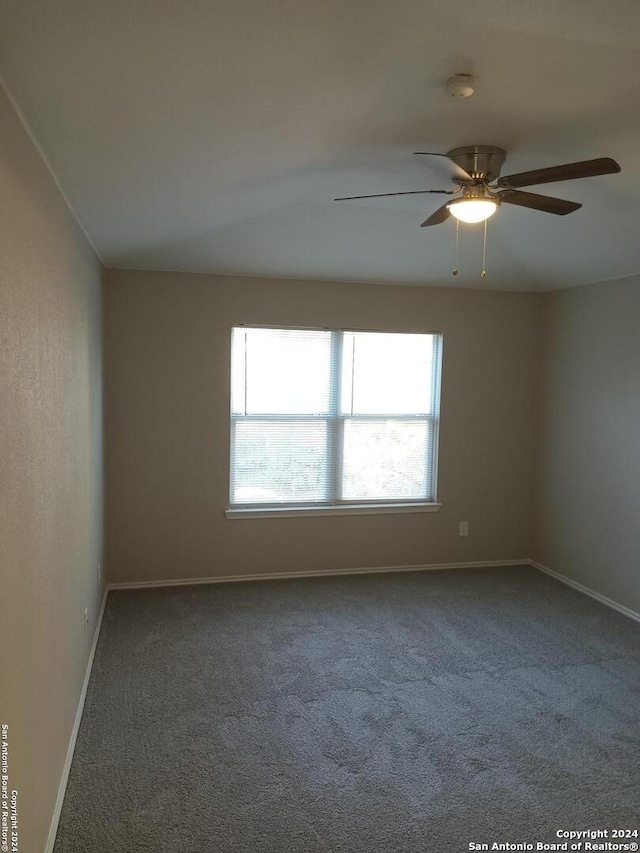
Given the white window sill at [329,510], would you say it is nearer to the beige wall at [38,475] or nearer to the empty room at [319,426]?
the empty room at [319,426]

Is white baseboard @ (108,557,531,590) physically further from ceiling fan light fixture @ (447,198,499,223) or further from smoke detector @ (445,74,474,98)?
smoke detector @ (445,74,474,98)

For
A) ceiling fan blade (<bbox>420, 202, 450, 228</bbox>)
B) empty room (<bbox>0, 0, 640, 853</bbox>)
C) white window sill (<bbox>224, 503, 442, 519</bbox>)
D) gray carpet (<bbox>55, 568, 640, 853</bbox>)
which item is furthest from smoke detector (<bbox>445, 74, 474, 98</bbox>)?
white window sill (<bbox>224, 503, 442, 519</bbox>)

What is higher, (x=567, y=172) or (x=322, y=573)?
(x=567, y=172)

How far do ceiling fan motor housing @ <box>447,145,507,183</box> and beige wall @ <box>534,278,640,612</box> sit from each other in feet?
7.38

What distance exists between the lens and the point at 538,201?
9.24 feet

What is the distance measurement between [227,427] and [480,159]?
112 inches

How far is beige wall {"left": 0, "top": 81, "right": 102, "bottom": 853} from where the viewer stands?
65.4 inches

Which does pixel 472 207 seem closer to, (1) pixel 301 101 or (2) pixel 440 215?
(2) pixel 440 215

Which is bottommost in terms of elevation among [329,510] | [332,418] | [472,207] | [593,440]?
[329,510]

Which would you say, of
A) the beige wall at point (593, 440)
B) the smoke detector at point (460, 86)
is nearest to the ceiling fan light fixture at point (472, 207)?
the smoke detector at point (460, 86)

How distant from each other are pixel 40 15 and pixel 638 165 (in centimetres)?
260

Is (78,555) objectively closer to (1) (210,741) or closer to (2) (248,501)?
(1) (210,741)

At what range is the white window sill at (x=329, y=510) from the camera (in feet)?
16.5

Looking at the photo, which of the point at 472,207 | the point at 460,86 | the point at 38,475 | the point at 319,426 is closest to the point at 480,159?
the point at 472,207
